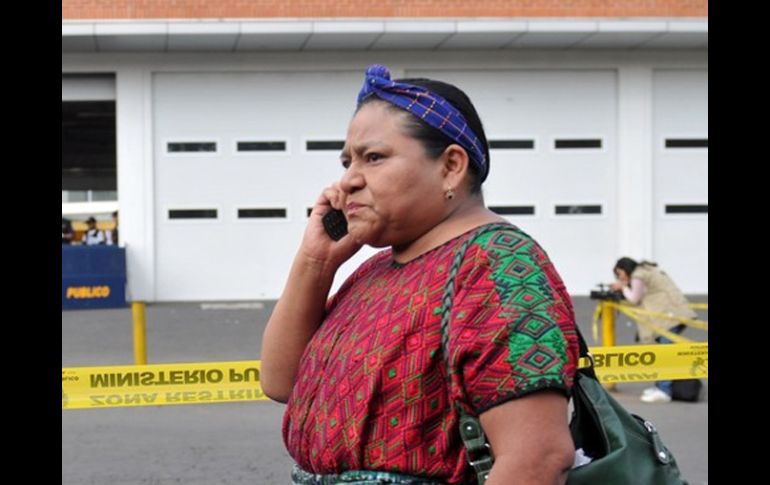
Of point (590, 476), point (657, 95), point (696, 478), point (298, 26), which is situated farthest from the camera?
point (657, 95)

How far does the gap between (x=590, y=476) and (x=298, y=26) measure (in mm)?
15836

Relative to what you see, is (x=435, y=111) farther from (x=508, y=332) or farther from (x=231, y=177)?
(x=231, y=177)

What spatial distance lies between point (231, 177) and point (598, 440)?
53.8ft

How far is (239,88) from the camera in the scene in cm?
1828

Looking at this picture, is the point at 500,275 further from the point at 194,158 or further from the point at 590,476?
the point at 194,158

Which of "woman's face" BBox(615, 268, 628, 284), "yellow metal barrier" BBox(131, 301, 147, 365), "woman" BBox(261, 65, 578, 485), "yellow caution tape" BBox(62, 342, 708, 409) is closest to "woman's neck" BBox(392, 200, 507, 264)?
"woman" BBox(261, 65, 578, 485)

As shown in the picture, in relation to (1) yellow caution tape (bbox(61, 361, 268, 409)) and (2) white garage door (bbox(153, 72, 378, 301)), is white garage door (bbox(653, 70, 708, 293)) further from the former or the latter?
(1) yellow caution tape (bbox(61, 361, 268, 409))

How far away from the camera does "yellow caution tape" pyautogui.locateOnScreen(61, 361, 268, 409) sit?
7.43m

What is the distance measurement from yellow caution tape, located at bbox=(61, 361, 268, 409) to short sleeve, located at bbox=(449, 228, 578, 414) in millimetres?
5526

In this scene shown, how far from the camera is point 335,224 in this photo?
2.56 m

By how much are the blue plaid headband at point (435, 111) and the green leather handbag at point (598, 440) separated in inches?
7.6

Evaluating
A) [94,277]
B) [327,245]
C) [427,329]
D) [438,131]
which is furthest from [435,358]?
[94,277]

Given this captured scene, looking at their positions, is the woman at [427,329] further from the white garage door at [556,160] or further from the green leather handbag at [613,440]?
the white garage door at [556,160]
